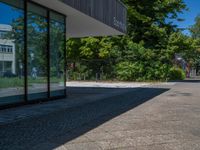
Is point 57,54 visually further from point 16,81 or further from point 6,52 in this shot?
point 6,52

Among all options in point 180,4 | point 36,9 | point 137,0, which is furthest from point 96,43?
point 36,9

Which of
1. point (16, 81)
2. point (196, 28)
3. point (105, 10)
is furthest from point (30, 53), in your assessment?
point (196, 28)

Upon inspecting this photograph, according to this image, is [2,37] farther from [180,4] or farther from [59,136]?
[180,4]

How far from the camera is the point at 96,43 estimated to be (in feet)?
112

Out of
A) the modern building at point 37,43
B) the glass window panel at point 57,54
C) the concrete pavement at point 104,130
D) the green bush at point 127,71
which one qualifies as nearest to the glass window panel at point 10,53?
the modern building at point 37,43

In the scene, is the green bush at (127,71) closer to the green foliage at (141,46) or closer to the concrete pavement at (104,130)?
the green foliage at (141,46)

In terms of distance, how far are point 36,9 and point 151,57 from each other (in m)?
20.0

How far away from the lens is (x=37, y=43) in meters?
12.5

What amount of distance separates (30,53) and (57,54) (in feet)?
7.29

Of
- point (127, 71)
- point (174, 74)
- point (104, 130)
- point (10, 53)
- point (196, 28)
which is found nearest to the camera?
point (104, 130)

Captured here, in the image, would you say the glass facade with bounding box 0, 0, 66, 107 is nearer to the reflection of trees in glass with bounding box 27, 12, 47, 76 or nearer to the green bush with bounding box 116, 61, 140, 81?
the reflection of trees in glass with bounding box 27, 12, 47, 76

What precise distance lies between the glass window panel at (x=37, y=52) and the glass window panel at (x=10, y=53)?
48 centimetres

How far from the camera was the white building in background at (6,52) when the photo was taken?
1039 cm

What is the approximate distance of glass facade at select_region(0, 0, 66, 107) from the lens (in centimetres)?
1064
